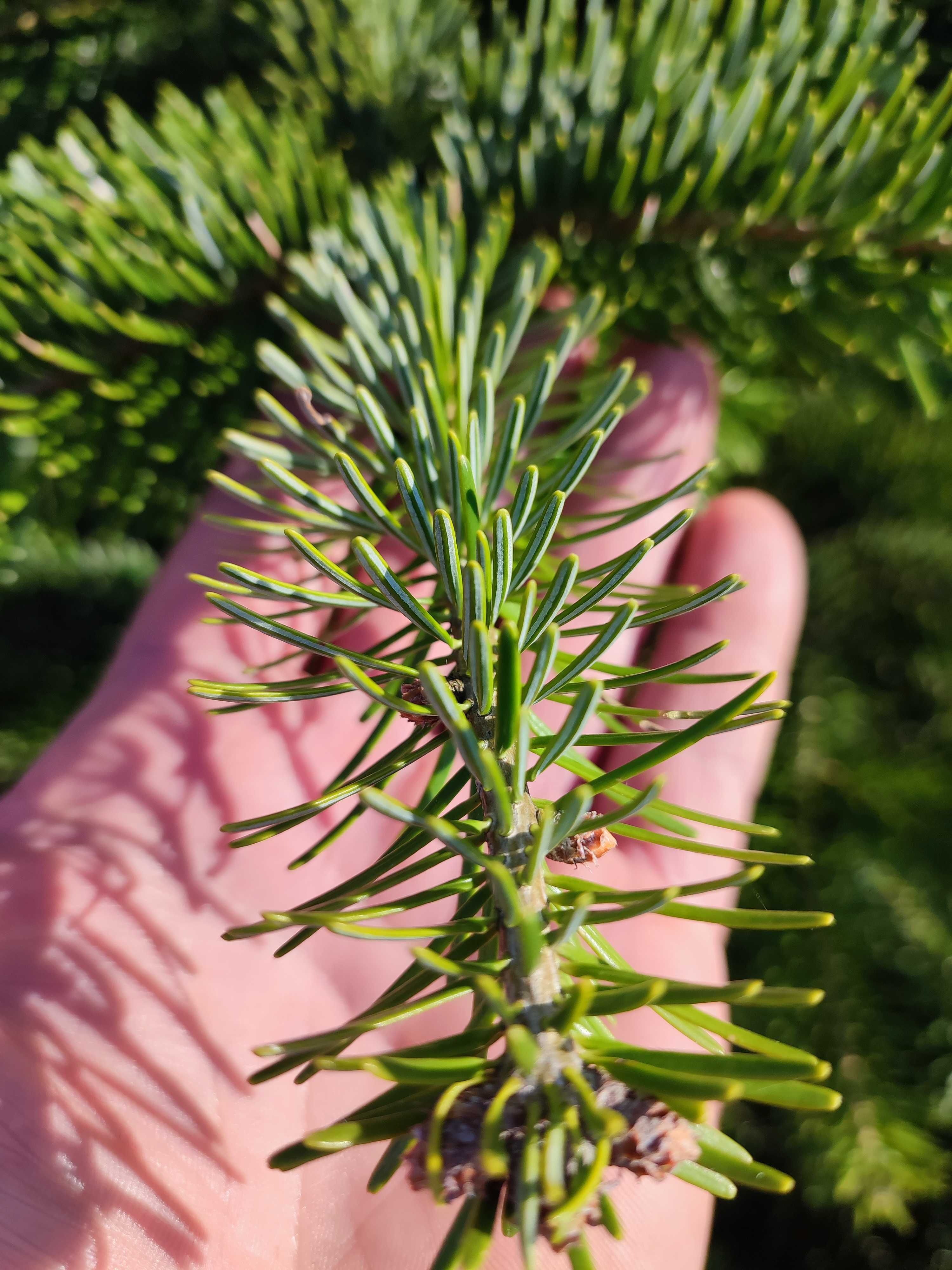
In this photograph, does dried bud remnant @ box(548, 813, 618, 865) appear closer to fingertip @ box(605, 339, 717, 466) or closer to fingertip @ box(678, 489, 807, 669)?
fingertip @ box(605, 339, 717, 466)

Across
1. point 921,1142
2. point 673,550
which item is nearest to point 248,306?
point 673,550

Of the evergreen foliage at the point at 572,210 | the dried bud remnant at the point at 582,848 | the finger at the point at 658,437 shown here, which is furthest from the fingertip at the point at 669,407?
the dried bud remnant at the point at 582,848

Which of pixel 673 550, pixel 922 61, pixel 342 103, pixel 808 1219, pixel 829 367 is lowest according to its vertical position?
pixel 808 1219

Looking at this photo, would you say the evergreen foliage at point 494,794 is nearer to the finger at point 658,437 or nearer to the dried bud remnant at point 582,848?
the dried bud remnant at point 582,848

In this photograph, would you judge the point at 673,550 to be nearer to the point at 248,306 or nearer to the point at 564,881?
the point at 248,306

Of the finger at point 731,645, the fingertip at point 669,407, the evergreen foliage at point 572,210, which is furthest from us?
the finger at point 731,645

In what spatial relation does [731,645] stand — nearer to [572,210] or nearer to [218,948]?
[572,210]

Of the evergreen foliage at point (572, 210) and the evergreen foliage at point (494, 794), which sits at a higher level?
the evergreen foliage at point (572, 210)
